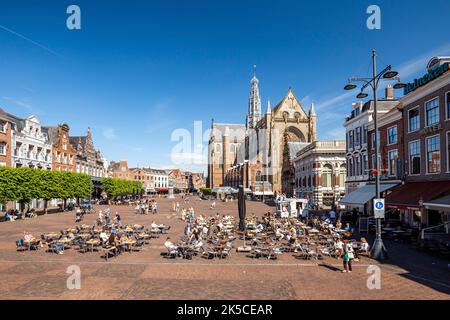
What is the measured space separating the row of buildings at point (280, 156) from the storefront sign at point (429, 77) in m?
24.5

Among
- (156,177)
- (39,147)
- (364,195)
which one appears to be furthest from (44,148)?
(156,177)

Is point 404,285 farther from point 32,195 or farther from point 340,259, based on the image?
point 32,195

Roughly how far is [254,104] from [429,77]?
118m

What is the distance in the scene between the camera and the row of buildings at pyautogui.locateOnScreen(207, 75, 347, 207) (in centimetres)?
4872

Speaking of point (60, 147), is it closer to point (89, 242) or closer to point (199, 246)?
point (89, 242)

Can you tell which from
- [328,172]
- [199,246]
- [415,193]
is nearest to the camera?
[199,246]

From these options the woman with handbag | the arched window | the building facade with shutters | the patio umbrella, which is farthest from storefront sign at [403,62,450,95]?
the arched window

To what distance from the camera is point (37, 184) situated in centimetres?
3772

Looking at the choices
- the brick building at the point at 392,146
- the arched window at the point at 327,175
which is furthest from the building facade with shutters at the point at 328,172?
the brick building at the point at 392,146

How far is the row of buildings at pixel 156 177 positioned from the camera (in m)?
119

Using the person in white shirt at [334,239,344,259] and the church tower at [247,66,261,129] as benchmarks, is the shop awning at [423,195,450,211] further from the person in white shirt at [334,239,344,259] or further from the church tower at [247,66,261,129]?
the church tower at [247,66,261,129]

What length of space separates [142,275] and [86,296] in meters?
2.86

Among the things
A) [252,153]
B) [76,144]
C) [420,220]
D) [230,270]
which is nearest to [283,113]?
[252,153]

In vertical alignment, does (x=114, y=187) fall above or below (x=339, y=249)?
above
